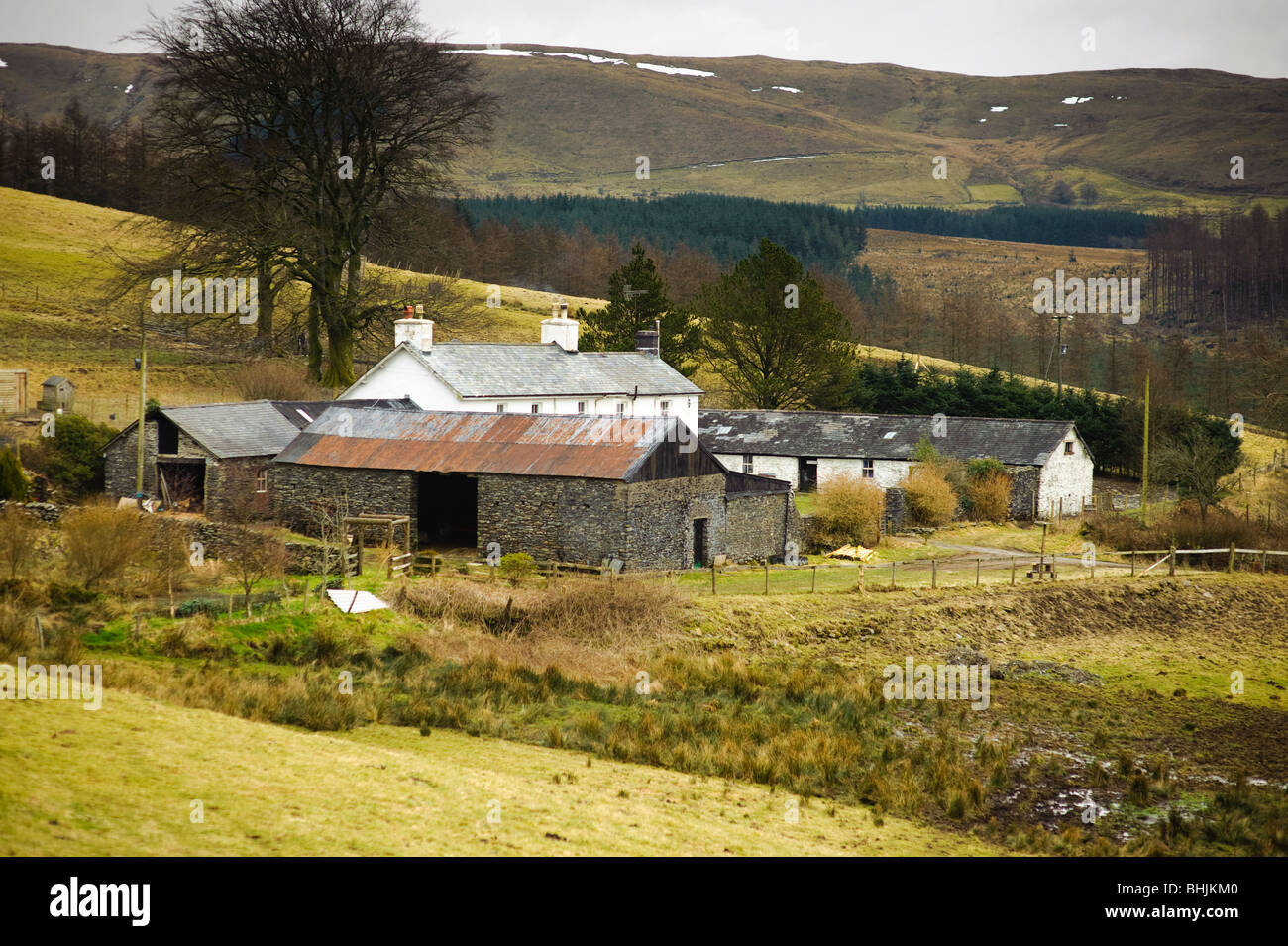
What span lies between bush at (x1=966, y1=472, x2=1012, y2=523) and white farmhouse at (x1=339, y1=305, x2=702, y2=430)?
1167 centimetres

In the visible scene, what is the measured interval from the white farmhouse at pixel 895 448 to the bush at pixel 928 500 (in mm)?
3056

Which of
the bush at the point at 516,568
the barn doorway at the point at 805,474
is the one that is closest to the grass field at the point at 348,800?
the bush at the point at 516,568

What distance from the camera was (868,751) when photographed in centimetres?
2059

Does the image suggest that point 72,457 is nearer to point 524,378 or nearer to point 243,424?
point 243,424

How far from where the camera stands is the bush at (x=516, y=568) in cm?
3024

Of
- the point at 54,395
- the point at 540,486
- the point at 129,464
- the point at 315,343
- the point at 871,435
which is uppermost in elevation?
the point at 315,343

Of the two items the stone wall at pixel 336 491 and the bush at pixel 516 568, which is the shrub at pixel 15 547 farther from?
the bush at pixel 516 568

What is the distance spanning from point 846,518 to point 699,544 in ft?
21.1

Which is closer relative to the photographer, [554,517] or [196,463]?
[554,517]

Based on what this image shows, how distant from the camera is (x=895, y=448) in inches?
1970

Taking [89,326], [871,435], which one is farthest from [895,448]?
[89,326]
